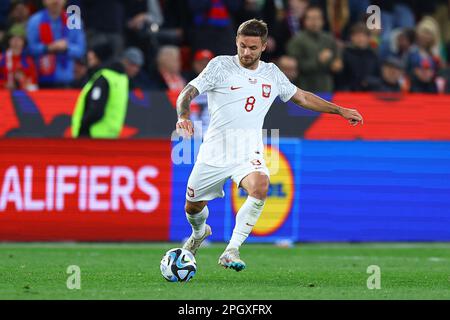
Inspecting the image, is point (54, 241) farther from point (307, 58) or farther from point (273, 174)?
point (307, 58)

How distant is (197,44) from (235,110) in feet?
27.8

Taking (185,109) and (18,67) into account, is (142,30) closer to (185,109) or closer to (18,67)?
(18,67)

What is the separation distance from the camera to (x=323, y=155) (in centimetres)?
1638

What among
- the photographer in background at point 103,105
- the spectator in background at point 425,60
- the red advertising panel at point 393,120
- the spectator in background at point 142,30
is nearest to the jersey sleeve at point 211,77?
the photographer in background at point 103,105

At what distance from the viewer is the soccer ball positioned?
1040 cm

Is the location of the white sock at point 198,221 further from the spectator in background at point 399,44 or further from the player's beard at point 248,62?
the spectator in background at point 399,44

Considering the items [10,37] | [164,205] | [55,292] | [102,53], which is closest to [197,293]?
[55,292]

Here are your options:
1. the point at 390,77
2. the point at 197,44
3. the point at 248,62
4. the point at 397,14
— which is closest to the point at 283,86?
the point at 248,62

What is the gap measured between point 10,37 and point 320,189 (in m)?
5.49

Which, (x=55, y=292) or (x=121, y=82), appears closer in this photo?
(x=55, y=292)

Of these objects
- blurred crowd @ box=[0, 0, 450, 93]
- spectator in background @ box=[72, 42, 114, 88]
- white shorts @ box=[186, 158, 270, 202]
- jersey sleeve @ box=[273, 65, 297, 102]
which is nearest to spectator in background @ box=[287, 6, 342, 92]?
blurred crowd @ box=[0, 0, 450, 93]

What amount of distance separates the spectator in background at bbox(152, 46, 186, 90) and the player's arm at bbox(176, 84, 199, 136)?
781 cm

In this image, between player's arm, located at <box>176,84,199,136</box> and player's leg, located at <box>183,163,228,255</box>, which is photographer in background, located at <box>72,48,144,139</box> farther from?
player's arm, located at <box>176,84,199,136</box>

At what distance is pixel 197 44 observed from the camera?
1922cm
